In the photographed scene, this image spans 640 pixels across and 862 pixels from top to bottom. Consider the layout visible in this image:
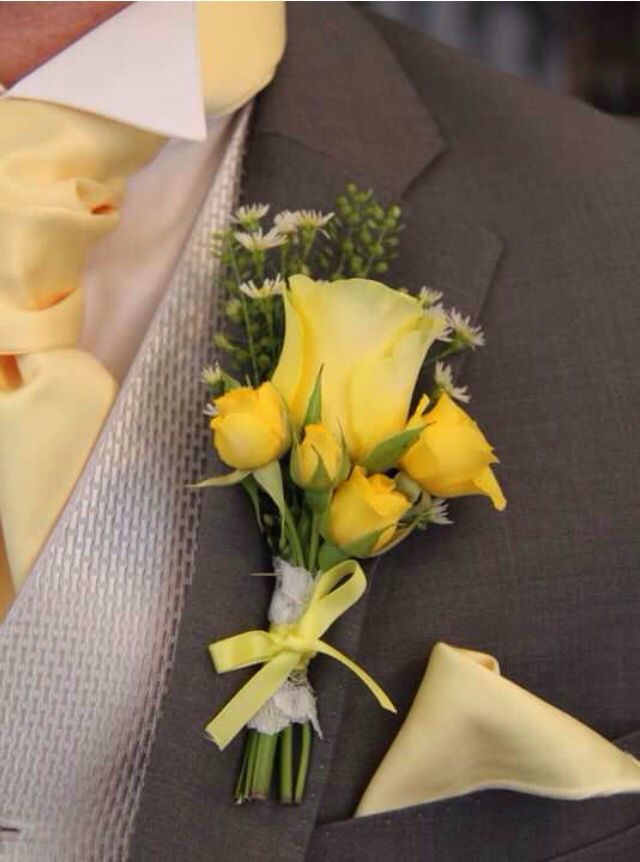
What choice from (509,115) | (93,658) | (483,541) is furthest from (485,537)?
(509,115)

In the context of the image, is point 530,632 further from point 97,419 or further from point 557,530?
point 97,419

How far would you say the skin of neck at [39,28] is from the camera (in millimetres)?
881

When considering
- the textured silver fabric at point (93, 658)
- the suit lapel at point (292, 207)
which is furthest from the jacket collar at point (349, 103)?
the textured silver fabric at point (93, 658)

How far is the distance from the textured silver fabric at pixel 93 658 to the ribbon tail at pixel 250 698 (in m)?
0.07

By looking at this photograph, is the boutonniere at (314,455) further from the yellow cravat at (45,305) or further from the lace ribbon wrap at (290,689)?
the yellow cravat at (45,305)

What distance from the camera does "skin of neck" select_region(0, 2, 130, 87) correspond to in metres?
0.88

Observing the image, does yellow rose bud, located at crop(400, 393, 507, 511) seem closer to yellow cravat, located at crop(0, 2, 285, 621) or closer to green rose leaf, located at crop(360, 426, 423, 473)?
green rose leaf, located at crop(360, 426, 423, 473)

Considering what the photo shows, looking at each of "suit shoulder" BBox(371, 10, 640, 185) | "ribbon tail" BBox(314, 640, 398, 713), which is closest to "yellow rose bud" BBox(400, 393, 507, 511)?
"ribbon tail" BBox(314, 640, 398, 713)

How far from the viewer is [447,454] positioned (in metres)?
0.69

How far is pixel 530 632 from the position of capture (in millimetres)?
800

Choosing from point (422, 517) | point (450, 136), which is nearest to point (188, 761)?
point (422, 517)

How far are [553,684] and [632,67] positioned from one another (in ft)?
5.44

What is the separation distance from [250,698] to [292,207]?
33 cm

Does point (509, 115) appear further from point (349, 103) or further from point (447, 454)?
point (447, 454)
